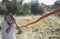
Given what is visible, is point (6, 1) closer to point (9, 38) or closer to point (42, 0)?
point (42, 0)

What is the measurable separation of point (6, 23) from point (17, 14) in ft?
51.4

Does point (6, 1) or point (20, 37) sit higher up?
point (20, 37)

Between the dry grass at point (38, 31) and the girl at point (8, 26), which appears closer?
the girl at point (8, 26)

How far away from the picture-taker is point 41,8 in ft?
67.9

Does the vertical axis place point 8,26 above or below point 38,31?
above

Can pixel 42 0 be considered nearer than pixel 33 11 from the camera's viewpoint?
No

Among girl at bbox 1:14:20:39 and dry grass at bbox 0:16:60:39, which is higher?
girl at bbox 1:14:20:39

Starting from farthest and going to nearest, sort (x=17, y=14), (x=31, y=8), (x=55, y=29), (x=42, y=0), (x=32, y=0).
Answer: (x=42, y=0)
(x=32, y=0)
(x=31, y=8)
(x=17, y=14)
(x=55, y=29)

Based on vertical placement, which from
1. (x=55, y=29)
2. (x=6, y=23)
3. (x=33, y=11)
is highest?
(x=6, y=23)

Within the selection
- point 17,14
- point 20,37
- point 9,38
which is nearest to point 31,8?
point 17,14

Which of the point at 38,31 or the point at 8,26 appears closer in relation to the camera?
the point at 8,26

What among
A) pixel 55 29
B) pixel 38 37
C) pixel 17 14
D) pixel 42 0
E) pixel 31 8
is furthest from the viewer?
pixel 42 0

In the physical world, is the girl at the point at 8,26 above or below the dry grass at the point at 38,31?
above

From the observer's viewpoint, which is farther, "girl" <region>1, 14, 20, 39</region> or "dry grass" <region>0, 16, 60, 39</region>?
"dry grass" <region>0, 16, 60, 39</region>
